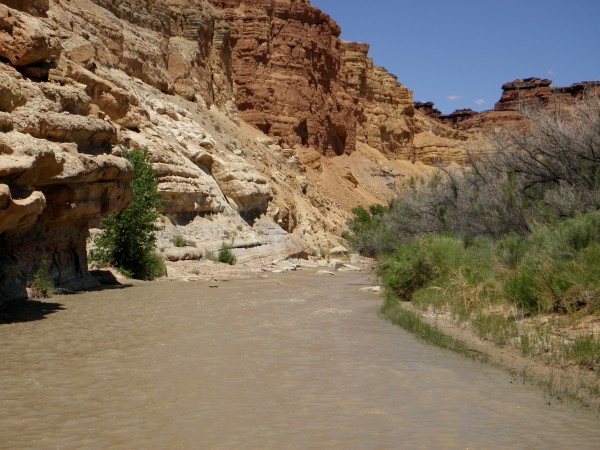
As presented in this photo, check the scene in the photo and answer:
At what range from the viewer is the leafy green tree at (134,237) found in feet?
61.7

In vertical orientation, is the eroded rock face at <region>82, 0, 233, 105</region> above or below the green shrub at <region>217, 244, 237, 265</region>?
above

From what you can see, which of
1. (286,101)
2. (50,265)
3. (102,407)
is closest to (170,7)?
(286,101)

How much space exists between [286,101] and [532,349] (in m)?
44.9

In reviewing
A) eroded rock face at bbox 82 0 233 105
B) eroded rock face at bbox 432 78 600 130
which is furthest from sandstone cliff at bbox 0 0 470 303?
eroded rock face at bbox 432 78 600 130

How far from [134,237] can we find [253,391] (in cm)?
1307

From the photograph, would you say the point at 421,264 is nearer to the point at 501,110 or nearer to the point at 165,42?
the point at 165,42

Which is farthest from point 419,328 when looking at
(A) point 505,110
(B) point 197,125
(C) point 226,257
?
(A) point 505,110

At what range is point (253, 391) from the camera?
6648 mm

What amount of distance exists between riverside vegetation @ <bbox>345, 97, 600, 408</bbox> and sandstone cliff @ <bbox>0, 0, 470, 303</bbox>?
674cm

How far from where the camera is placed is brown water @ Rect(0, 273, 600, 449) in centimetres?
527

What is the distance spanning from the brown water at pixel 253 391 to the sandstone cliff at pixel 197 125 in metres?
3.21

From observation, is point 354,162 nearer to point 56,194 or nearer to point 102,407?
point 56,194

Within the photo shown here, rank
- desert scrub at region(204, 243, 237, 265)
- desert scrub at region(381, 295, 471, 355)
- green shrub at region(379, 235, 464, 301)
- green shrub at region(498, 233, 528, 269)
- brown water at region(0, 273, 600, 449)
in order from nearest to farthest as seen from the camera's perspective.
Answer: brown water at region(0, 273, 600, 449) < desert scrub at region(381, 295, 471, 355) < green shrub at region(498, 233, 528, 269) < green shrub at region(379, 235, 464, 301) < desert scrub at region(204, 243, 237, 265)

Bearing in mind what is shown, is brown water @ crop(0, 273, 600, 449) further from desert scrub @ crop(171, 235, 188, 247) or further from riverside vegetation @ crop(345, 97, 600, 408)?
desert scrub @ crop(171, 235, 188, 247)
